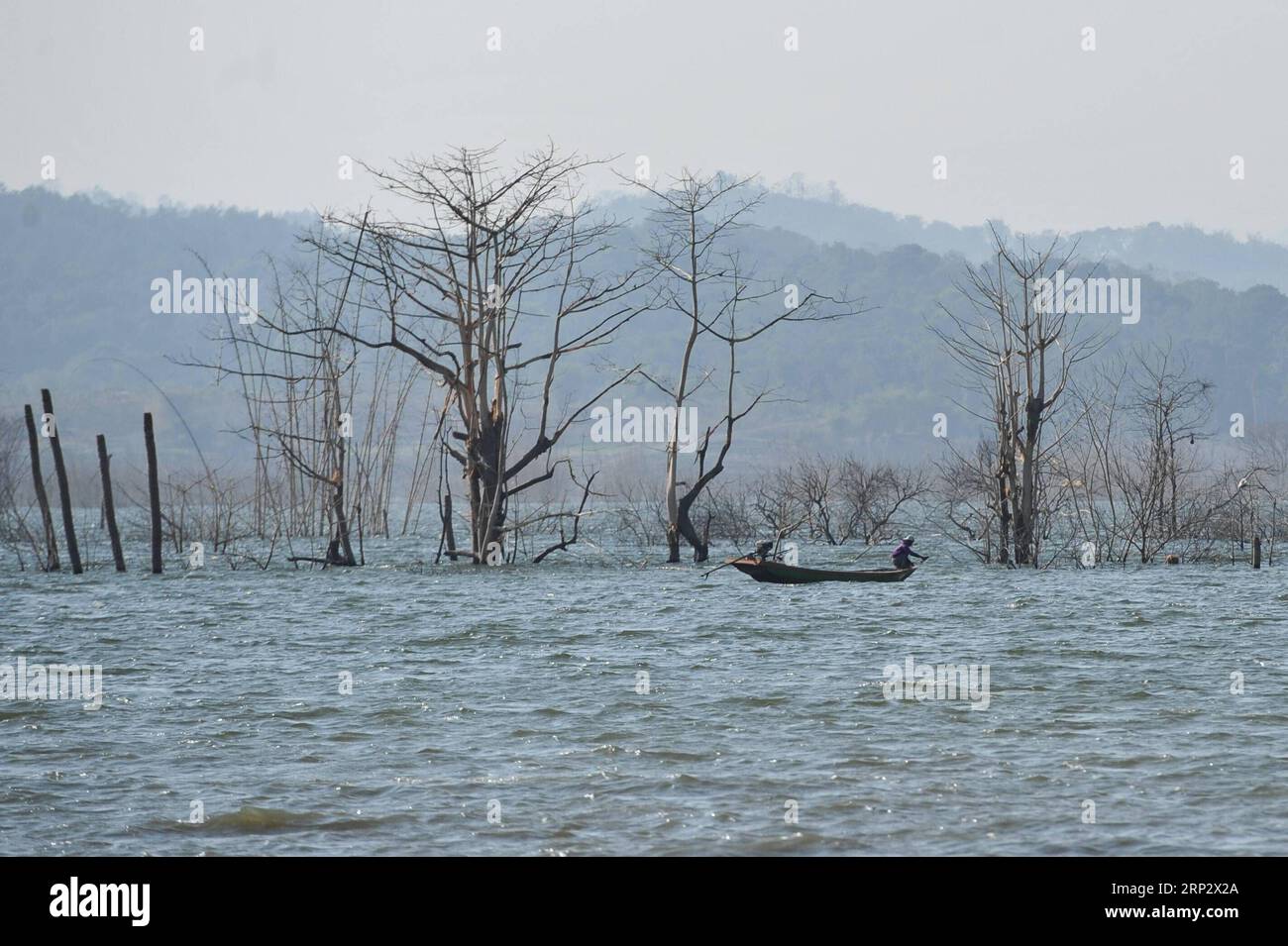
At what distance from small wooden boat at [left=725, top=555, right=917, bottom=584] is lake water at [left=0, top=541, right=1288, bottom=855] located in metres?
1.37

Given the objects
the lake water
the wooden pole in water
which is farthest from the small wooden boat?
the wooden pole in water

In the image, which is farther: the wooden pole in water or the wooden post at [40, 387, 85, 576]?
the wooden post at [40, 387, 85, 576]

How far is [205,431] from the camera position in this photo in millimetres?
152000

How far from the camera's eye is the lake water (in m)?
10.5

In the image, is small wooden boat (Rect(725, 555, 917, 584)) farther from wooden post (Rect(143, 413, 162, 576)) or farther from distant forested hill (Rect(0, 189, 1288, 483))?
distant forested hill (Rect(0, 189, 1288, 483))

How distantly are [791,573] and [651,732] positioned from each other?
14.8m

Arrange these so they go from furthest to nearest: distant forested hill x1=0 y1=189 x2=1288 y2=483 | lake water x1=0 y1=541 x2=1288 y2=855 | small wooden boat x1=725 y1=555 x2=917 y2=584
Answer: distant forested hill x1=0 y1=189 x2=1288 y2=483, small wooden boat x1=725 y1=555 x2=917 y2=584, lake water x1=0 y1=541 x2=1288 y2=855

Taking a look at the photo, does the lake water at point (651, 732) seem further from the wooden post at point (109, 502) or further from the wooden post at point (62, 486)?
the wooden post at point (109, 502)

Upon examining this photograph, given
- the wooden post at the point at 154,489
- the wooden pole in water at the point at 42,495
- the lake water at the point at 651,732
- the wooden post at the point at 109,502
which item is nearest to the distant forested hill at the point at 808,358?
the wooden pole in water at the point at 42,495

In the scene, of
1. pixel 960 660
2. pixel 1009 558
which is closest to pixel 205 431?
pixel 1009 558

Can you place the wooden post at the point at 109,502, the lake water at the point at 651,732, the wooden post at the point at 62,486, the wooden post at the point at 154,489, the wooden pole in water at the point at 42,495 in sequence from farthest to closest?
the wooden post at the point at 109,502 → the wooden post at the point at 154,489 → the wooden post at the point at 62,486 → the wooden pole in water at the point at 42,495 → the lake water at the point at 651,732

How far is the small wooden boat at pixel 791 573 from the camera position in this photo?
28.2 meters

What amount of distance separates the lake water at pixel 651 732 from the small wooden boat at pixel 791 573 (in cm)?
137
